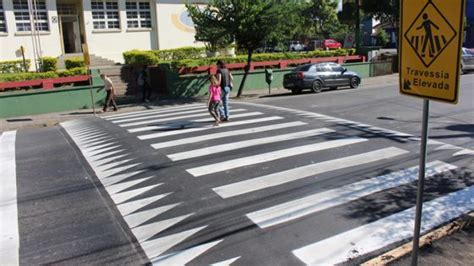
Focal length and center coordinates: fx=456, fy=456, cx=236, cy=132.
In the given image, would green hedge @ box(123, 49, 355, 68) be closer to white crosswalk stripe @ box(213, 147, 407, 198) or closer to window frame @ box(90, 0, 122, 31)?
window frame @ box(90, 0, 122, 31)

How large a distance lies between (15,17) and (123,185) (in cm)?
2520

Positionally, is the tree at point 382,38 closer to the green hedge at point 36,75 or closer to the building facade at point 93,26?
the building facade at point 93,26

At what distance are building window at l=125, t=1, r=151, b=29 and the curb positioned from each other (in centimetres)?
3019

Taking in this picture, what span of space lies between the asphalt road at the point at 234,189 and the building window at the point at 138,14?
20.6 metres

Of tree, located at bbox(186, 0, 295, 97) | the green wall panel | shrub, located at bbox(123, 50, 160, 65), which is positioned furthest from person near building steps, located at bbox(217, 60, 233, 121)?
shrub, located at bbox(123, 50, 160, 65)

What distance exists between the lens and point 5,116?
1867 cm

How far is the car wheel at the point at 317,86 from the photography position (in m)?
22.2

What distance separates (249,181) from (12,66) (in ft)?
80.2

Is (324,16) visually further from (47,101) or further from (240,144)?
(240,144)

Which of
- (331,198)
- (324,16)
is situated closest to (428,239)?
(331,198)

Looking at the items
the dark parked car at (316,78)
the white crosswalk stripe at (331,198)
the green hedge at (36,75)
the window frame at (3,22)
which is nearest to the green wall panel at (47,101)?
the green hedge at (36,75)

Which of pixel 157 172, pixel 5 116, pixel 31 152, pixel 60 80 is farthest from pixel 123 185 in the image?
pixel 60 80

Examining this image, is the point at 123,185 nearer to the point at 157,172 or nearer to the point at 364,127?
the point at 157,172

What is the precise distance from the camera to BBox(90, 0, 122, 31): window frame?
103 feet
